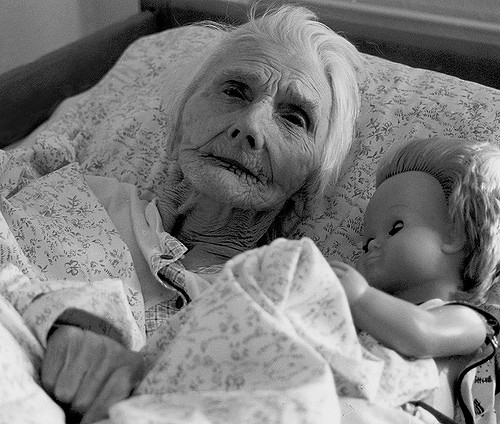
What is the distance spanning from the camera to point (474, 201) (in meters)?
1.26

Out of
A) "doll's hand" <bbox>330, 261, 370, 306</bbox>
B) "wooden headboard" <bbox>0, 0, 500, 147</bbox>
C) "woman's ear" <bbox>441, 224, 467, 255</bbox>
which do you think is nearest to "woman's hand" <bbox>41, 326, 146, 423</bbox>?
"doll's hand" <bbox>330, 261, 370, 306</bbox>

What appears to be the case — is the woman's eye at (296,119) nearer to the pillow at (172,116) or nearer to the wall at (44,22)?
the pillow at (172,116)

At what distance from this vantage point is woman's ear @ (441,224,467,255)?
4.11 ft

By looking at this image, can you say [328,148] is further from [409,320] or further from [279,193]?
[409,320]

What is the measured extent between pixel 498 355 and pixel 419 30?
3.39 ft

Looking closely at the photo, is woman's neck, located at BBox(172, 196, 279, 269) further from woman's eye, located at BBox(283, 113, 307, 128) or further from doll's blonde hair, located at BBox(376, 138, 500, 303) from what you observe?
doll's blonde hair, located at BBox(376, 138, 500, 303)

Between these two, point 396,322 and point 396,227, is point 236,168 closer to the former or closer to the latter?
point 396,227

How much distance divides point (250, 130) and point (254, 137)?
1cm

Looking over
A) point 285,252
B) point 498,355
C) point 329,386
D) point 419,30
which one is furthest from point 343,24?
point 329,386

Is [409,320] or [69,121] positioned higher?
[409,320]

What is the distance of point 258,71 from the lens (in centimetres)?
155

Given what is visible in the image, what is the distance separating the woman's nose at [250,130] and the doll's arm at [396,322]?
1.38ft

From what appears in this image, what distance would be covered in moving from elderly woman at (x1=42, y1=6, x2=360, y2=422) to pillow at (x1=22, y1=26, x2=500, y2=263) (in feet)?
0.23

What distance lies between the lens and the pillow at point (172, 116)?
1.65 meters
